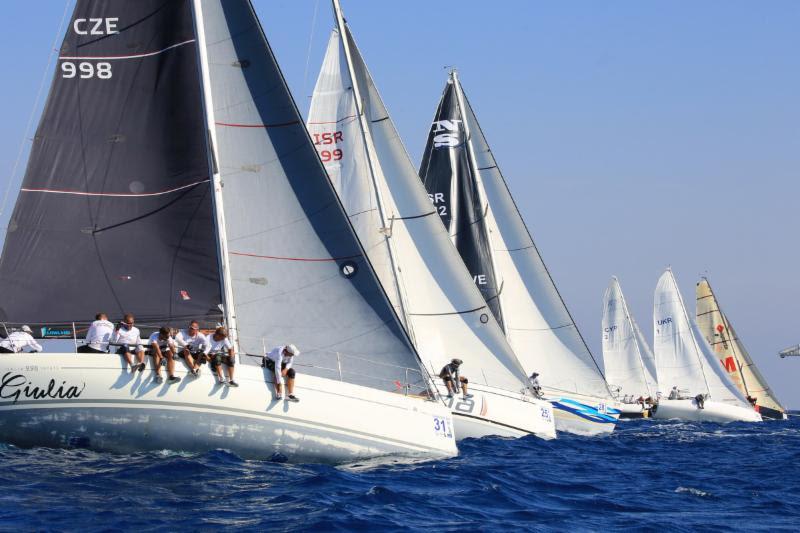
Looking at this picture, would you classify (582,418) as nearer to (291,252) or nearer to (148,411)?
(291,252)

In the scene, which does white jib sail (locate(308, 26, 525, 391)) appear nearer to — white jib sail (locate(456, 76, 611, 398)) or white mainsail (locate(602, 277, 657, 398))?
white jib sail (locate(456, 76, 611, 398))

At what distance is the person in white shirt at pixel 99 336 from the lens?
56.3 ft

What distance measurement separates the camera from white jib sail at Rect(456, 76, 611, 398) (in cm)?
3550

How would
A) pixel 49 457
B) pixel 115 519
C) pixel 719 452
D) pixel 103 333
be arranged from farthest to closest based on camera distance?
pixel 719 452
pixel 103 333
pixel 49 457
pixel 115 519

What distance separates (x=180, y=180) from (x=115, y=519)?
25.7ft

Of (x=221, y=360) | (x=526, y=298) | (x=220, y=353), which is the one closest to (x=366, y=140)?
(x=526, y=298)

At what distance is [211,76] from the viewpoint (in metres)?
19.8

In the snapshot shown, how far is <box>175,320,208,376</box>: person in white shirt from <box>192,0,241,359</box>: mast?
2.81 ft

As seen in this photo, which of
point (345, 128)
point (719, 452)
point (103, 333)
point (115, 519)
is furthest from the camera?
point (345, 128)

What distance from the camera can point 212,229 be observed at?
61.0 ft

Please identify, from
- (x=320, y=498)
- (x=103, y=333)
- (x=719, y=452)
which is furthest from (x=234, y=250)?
(x=719, y=452)

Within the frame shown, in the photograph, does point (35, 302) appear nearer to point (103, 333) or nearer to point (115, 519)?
point (103, 333)

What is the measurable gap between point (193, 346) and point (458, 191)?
1917 centimetres

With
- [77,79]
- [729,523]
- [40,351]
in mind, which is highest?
[77,79]
